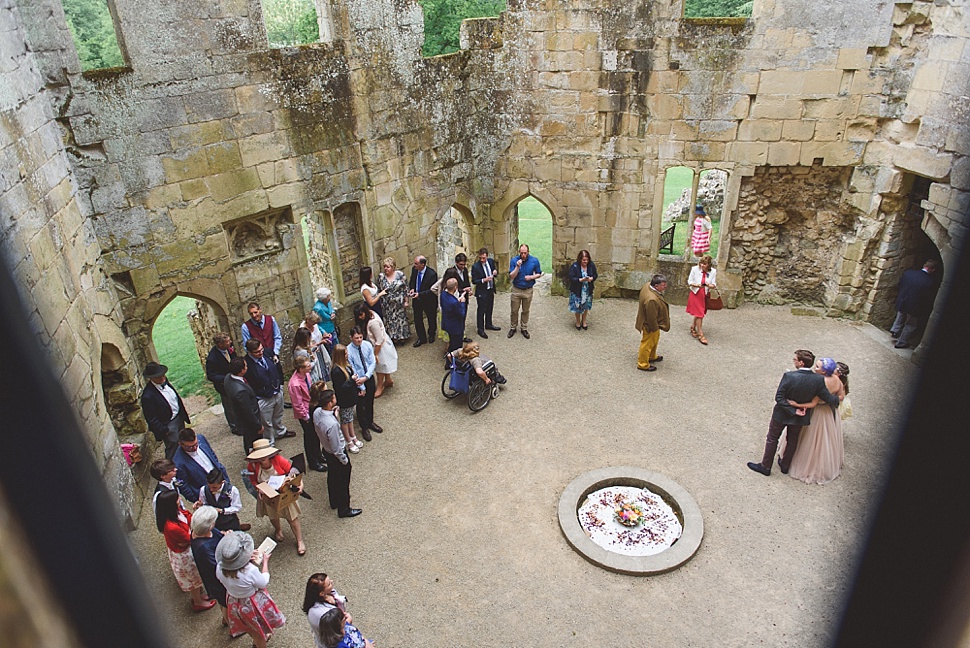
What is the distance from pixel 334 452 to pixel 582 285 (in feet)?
18.3

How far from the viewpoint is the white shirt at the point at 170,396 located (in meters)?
7.22

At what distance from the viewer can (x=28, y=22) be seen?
676 cm

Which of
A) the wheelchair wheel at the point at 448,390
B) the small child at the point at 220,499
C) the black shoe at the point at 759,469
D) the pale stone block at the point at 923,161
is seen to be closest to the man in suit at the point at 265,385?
the small child at the point at 220,499

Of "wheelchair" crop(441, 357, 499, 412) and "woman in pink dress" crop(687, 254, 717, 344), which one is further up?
"woman in pink dress" crop(687, 254, 717, 344)

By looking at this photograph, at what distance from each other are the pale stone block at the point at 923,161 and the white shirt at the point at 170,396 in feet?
35.3

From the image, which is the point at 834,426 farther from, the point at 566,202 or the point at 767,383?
the point at 566,202

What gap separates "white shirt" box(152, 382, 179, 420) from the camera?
722 cm

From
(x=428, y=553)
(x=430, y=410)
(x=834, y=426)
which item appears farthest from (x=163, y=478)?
(x=834, y=426)

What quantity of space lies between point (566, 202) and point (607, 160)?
108cm

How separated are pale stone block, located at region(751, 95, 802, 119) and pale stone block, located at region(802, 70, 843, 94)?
261mm

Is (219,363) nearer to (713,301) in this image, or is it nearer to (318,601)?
(318,601)

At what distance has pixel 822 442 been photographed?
24.1 feet

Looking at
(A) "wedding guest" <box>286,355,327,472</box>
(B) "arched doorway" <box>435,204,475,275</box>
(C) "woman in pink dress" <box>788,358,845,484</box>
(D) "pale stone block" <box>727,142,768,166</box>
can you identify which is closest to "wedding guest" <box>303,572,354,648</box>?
(A) "wedding guest" <box>286,355,327,472</box>

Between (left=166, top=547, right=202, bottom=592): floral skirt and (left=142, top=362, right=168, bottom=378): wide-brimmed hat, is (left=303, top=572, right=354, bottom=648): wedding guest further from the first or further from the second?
(left=142, top=362, right=168, bottom=378): wide-brimmed hat
